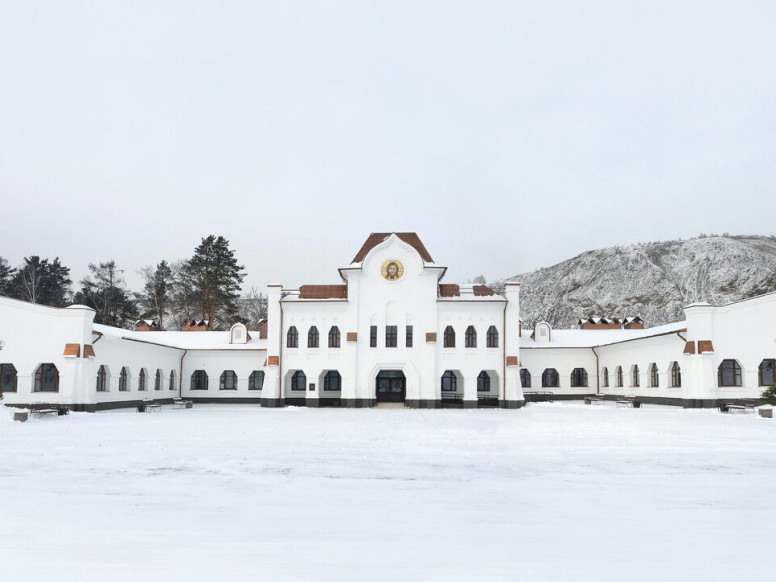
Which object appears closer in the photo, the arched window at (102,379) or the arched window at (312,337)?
the arched window at (102,379)

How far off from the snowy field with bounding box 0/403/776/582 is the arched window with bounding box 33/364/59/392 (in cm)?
1466

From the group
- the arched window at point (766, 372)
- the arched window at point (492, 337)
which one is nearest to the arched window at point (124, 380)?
the arched window at point (492, 337)

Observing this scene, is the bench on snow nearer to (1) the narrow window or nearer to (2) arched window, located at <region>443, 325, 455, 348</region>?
(2) arched window, located at <region>443, 325, 455, 348</region>

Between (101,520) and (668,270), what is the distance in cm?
14345

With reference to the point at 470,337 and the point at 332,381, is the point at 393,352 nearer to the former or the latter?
the point at 470,337

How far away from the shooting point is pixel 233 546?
726cm

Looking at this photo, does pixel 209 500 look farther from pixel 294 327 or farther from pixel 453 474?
pixel 294 327

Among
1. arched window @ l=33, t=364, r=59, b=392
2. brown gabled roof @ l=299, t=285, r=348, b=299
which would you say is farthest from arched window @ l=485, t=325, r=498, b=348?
arched window @ l=33, t=364, r=59, b=392

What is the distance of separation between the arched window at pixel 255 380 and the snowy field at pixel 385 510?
90.6ft

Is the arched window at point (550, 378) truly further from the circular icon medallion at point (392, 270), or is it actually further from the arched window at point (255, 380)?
the arched window at point (255, 380)

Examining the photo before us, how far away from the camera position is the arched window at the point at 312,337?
42.9 metres

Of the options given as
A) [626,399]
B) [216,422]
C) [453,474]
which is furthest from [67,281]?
[453,474]

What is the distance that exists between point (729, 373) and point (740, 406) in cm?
504

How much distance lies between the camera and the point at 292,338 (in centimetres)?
4306
